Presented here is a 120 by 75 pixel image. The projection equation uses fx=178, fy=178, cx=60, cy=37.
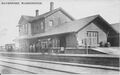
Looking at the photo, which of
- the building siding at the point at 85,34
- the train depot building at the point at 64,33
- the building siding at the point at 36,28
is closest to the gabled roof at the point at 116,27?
the train depot building at the point at 64,33

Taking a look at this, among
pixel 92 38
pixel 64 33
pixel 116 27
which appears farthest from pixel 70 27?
pixel 116 27

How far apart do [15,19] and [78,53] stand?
46.0 inches

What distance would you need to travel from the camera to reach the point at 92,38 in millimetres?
2568

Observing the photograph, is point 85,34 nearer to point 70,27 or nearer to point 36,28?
point 70,27

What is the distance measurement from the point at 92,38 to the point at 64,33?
1.52ft

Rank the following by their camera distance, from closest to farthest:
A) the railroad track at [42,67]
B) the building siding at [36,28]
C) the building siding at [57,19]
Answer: the railroad track at [42,67], the building siding at [57,19], the building siding at [36,28]

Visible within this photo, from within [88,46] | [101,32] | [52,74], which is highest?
[101,32]

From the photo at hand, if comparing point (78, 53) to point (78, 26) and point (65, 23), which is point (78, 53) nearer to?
point (78, 26)

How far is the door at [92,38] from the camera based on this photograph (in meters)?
2.56

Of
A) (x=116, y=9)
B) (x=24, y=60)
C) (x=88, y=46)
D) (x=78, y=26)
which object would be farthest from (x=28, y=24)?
(x=116, y=9)

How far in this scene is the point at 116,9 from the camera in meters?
2.69

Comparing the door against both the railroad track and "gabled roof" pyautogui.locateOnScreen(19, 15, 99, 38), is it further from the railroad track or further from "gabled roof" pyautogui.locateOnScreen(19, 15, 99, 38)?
the railroad track

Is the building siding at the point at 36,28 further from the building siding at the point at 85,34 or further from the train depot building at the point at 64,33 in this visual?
the building siding at the point at 85,34

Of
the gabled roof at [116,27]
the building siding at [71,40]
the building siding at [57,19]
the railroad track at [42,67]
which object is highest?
the building siding at [57,19]
